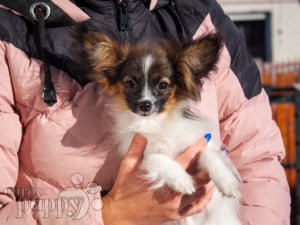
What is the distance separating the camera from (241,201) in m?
2.15

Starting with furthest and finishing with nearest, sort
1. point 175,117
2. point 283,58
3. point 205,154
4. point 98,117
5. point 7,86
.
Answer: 1. point 283,58
2. point 175,117
3. point 205,154
4. point 98,117
5. point 7,86

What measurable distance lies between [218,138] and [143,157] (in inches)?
12.1

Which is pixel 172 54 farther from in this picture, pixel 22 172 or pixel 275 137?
pixel 22 172

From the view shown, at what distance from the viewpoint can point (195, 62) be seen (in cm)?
212

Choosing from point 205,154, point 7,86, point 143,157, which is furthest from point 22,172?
point 205,154

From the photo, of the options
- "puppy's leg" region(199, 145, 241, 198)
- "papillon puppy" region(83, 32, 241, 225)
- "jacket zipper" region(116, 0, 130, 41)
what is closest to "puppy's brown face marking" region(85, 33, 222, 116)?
"papillon puppy" region(83, 32, 241, 225)

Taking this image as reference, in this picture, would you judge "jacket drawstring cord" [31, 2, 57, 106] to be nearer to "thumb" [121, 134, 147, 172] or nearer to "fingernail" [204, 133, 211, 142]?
"thumb" [121, 134, 147, 172]

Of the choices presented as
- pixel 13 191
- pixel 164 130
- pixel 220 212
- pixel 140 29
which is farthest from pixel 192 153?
pixel 13 191

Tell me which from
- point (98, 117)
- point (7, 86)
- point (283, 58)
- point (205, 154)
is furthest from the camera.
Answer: point (283, 58)

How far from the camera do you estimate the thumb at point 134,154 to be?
1.89 meters

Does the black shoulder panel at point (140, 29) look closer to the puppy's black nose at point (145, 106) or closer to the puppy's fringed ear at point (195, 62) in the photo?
the puppy's fringed ear at point (195, 62)

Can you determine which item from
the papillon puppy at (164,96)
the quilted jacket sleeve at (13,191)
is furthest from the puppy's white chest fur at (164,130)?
the quilted jacket sleeve at (13,191)

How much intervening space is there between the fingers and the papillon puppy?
0.09 feet

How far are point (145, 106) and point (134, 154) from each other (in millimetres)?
230
